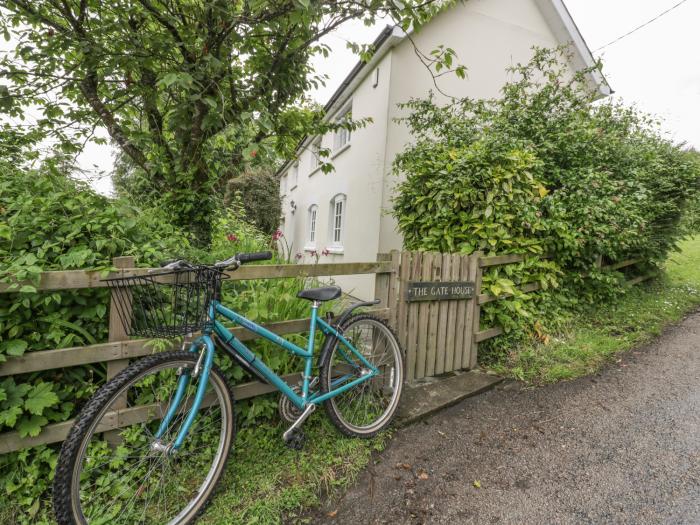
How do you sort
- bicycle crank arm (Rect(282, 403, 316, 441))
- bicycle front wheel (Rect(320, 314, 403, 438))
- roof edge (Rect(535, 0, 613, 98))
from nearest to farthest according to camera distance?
bicycle crank arm (Rect(282, 403, 316, 441)) < bicycle front wheel (Rect(320, 314, 403, 438)) < roof edge (Rect(535, 0, 613, 98))

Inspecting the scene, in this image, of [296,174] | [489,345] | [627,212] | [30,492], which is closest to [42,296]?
[30,492]

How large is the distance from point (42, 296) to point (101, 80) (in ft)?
8.02

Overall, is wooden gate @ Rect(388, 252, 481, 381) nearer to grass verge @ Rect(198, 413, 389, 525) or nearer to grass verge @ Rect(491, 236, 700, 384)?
grass verge @ Rect(491, 236, 700, 384)

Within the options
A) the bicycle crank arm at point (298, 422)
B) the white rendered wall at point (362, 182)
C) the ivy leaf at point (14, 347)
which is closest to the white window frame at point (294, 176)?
the white rendered wall at point (362, 182)

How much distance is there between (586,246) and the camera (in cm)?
429

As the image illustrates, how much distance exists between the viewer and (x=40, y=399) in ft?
5.40

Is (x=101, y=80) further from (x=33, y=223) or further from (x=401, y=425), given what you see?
(x=401, y=425)

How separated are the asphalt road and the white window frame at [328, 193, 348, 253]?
5866 millimetres

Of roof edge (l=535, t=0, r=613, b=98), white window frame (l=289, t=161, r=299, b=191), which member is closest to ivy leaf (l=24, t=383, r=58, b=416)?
A: roof edge (l=535, t=0, r=613, b=98)

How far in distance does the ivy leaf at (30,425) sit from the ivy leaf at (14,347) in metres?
0.34

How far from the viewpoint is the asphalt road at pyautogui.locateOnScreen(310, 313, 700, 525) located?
1827mm

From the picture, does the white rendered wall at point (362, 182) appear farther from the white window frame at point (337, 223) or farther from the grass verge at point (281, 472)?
the grass verge at point (281, 472)

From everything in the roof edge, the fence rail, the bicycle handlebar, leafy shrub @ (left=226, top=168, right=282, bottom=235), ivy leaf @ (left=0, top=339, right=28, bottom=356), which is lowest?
ivy leaf @ (left=0, top=339, right=28, bottom=356)

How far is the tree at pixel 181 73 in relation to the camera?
2.72 meters
